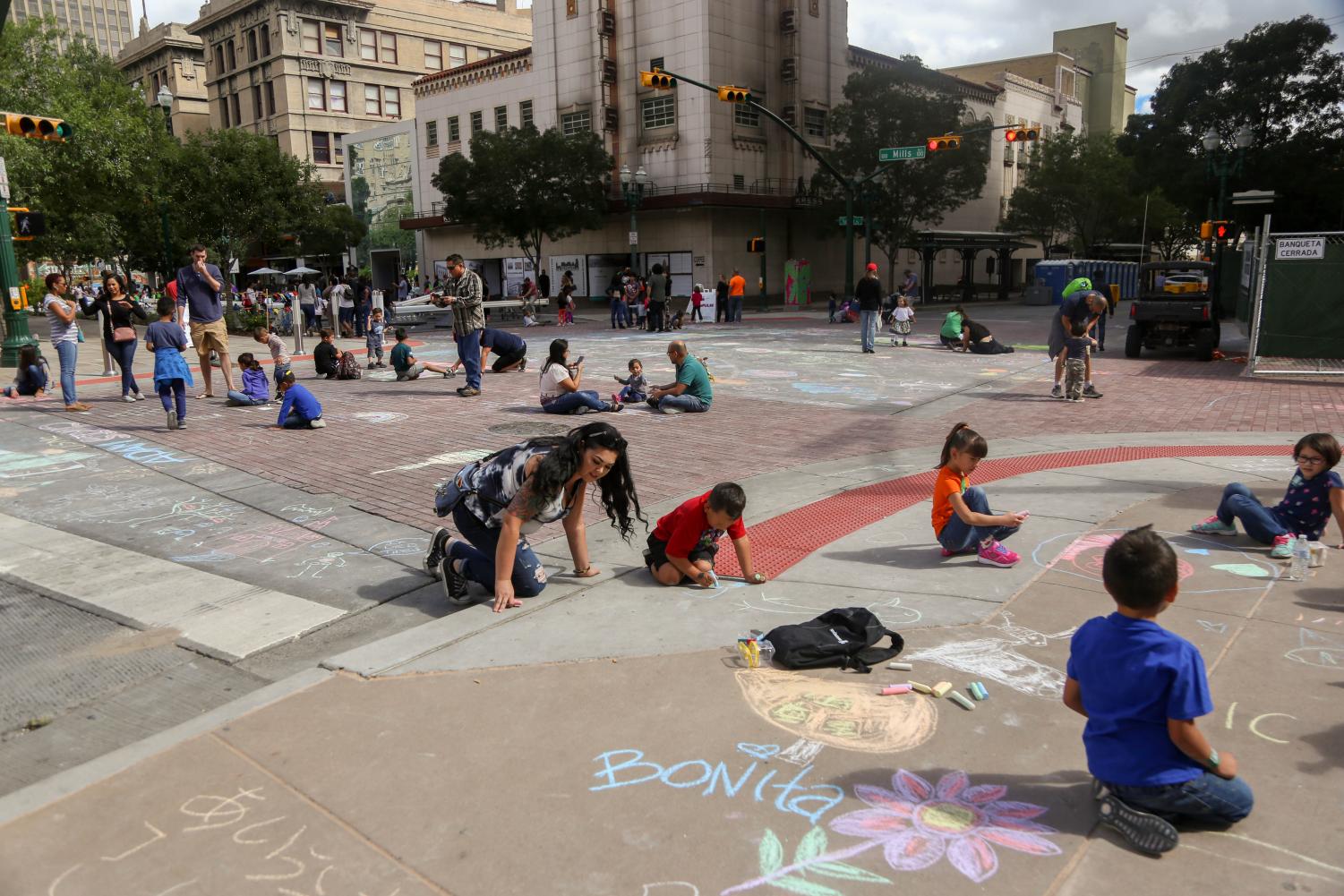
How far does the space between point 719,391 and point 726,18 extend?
3301 centimetres

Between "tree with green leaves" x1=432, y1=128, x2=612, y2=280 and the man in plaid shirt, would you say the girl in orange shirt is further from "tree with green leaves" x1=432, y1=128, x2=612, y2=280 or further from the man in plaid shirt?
"tree with green leaves" x1=432, y1=128, x2=612, y2=280

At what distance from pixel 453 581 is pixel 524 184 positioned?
36.6 metres

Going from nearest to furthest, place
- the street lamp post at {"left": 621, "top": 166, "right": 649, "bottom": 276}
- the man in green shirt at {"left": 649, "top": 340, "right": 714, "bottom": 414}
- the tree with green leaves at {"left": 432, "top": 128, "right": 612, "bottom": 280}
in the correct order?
the man in green shirt at {"left": 649, "top": 340, "right": 714, "bottom": 414}, the street lamp post at {"left": 621, "top": 166, "right": 649, "bottom": 276}, the tree with green leaves at {"left": 432, "top": 128, "right": 612, "bottom": 280}

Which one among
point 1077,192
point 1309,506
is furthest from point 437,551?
point 1077,192

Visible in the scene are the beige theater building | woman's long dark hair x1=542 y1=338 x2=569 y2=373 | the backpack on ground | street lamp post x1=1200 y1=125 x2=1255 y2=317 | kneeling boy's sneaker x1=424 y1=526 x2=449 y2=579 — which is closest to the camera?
kneeling boy's sneaker x1=424 y1=526 x2=449 y2=579

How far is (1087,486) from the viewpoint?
8.15 m

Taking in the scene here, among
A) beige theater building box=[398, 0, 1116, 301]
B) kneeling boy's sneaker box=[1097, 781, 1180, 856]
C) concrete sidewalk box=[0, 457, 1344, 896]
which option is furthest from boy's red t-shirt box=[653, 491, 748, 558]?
beige theater building box=[398, 0, 1116, 301]

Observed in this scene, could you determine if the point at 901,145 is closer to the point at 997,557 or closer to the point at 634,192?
the point at 634,192

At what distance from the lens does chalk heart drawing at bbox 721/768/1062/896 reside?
297 centimetres

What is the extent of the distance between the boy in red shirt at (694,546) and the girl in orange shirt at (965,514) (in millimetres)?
1290

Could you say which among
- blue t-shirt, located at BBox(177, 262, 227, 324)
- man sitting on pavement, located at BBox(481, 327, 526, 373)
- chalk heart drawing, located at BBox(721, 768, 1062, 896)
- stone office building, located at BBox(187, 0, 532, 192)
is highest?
stone office building, located at BBox(187, 0, 532, 192)

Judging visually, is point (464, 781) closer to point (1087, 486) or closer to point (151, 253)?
point (1087, 486)

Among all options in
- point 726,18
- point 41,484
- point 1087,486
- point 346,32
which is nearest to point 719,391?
point 1087,486

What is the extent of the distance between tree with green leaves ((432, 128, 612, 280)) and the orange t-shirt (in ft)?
118
